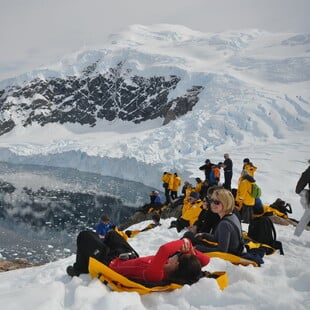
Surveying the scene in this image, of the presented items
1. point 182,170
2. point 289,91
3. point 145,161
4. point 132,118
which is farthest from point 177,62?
point 182,170

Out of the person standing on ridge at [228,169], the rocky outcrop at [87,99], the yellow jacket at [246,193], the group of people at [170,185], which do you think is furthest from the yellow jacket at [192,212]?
the rocky outcrop at [87,99]

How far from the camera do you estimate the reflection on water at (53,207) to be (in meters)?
17.4

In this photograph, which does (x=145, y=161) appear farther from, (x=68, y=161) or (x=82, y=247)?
(x=82, y=247)

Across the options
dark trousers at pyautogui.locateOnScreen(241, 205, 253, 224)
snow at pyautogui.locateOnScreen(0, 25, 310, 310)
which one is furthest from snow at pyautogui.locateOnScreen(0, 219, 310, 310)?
dark trousers at pyautogui.locateOnScreen(241, 205, 253, 224)

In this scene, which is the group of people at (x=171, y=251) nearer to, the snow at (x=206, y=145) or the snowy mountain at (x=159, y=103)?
the snow at (x=206, y=145)

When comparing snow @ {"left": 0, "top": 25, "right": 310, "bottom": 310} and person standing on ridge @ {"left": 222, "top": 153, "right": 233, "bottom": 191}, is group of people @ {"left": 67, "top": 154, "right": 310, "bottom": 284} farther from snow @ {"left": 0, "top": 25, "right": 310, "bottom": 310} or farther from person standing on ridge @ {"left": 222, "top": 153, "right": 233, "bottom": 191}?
person standing on ridge @ {"left": 222, "top": 153, "right": 233, "bottom": 191}

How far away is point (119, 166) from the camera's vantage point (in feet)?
142

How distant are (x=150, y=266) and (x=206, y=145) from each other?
34.5 metres

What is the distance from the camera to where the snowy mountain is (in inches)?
1508

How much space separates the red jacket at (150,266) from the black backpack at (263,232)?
2.52 meters

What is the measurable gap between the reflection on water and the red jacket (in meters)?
12.6

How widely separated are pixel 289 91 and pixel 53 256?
119ft

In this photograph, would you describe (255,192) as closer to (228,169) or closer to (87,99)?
(228,169)

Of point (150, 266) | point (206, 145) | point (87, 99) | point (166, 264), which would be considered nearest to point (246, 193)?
point (166, 264)
